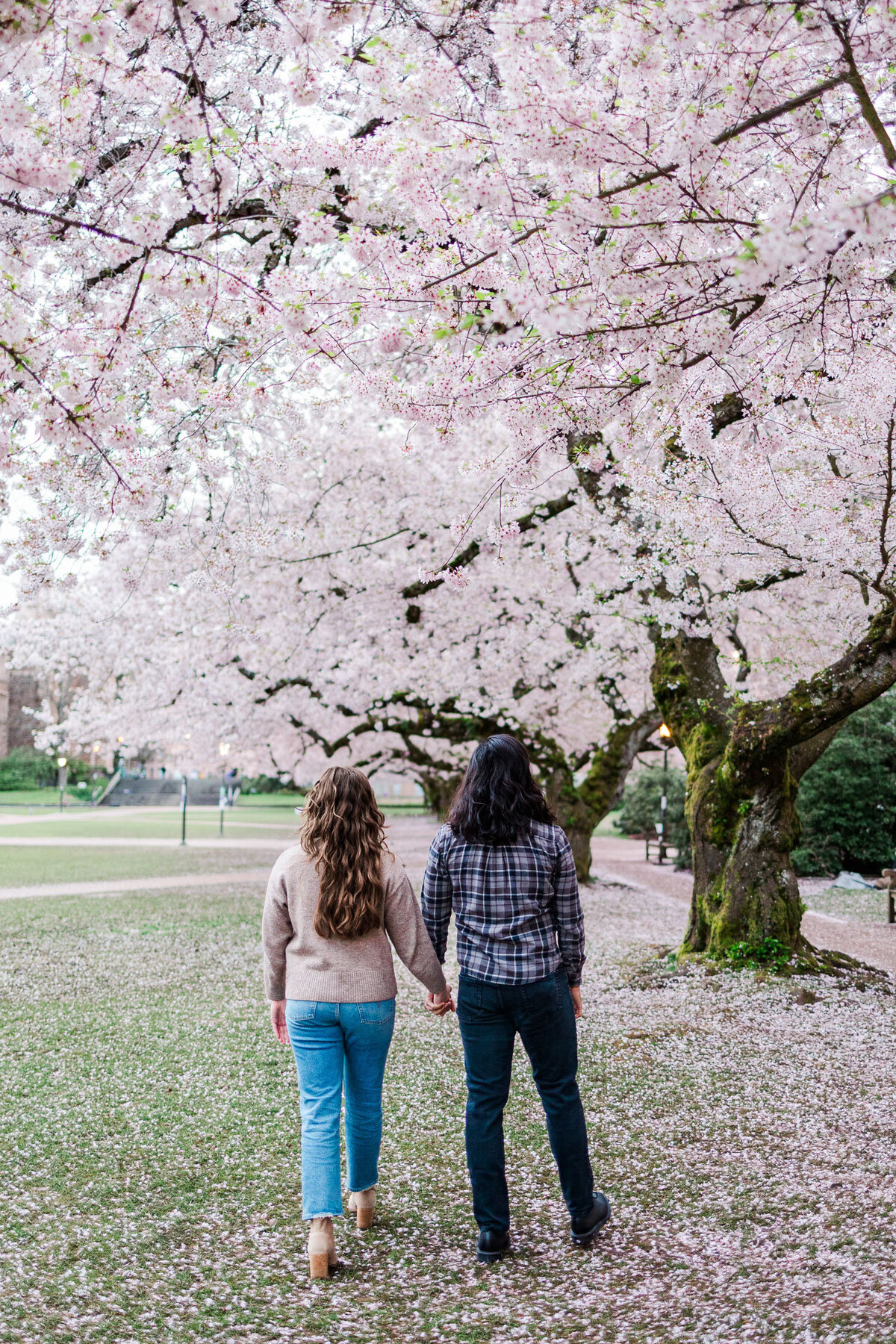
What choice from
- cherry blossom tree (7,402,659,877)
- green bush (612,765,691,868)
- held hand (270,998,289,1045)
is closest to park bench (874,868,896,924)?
cherry blossom tree (7,402,659,877)

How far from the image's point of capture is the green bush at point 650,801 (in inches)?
1240

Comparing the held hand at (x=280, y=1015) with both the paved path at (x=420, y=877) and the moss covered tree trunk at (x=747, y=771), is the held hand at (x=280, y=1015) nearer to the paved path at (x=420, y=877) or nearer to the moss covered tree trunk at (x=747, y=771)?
the moss covered tree trunk at (x=747, y=771)

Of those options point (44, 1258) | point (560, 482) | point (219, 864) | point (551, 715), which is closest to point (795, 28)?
point (44, 1258)

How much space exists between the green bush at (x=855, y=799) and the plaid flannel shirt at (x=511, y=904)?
17.0m

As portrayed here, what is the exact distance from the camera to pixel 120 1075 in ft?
19.8

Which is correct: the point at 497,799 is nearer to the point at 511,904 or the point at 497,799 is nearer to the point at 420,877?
the point at 511,904

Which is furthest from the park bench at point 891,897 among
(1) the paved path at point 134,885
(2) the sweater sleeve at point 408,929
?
(2) the sweater sleeve at point 408,929

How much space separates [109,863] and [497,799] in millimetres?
A: 19950

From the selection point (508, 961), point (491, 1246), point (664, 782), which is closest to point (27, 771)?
point (664, 782)

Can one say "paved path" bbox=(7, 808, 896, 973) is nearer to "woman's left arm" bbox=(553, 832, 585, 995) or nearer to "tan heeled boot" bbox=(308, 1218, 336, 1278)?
→ "woman's left arm" bbox=(553, 832, 585, 995)

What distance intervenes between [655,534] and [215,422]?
4480 millimetres

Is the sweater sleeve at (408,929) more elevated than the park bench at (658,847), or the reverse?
the sweater sleeve at (408,929)

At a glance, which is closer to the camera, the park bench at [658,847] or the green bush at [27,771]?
the park bench at [658,847]

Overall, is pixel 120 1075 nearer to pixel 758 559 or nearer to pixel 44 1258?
pixel 44 1258
